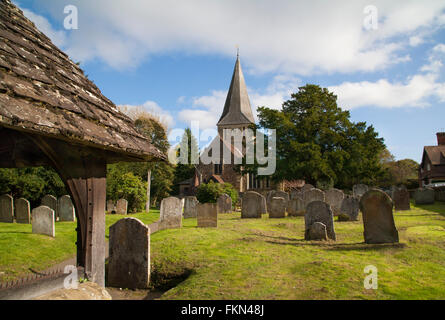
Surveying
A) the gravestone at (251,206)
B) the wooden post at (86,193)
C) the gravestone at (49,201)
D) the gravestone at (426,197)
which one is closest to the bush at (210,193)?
the gravestone at (251,206)

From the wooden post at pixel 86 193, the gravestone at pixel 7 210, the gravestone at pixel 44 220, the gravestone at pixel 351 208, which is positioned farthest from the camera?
the gravestone at pixel 7 210

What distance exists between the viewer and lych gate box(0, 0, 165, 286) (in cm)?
271

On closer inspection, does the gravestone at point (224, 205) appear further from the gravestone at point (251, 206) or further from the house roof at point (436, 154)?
the house roof at point (436, 154)

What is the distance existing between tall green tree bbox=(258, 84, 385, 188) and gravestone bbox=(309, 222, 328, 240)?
64.7 ft

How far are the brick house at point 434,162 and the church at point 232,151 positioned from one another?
21.6 metres

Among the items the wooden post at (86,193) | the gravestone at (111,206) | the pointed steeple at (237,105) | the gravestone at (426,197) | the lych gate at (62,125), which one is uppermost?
the pointed steeple at (237,105)

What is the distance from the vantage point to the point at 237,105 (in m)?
55.5

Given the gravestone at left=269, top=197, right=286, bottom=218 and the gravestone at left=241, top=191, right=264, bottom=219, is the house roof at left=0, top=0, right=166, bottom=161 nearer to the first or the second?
the gravestone at left=269, top=197, right=286, bottom=218

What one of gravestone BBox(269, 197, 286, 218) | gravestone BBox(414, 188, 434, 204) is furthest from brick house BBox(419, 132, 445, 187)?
gravestone BBox(269, 197, 286, 218)

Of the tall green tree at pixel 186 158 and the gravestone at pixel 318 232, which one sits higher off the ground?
the tall green tree at pixel 186 158

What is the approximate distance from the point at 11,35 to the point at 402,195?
1894 centimetres

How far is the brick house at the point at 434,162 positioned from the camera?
4038cm
